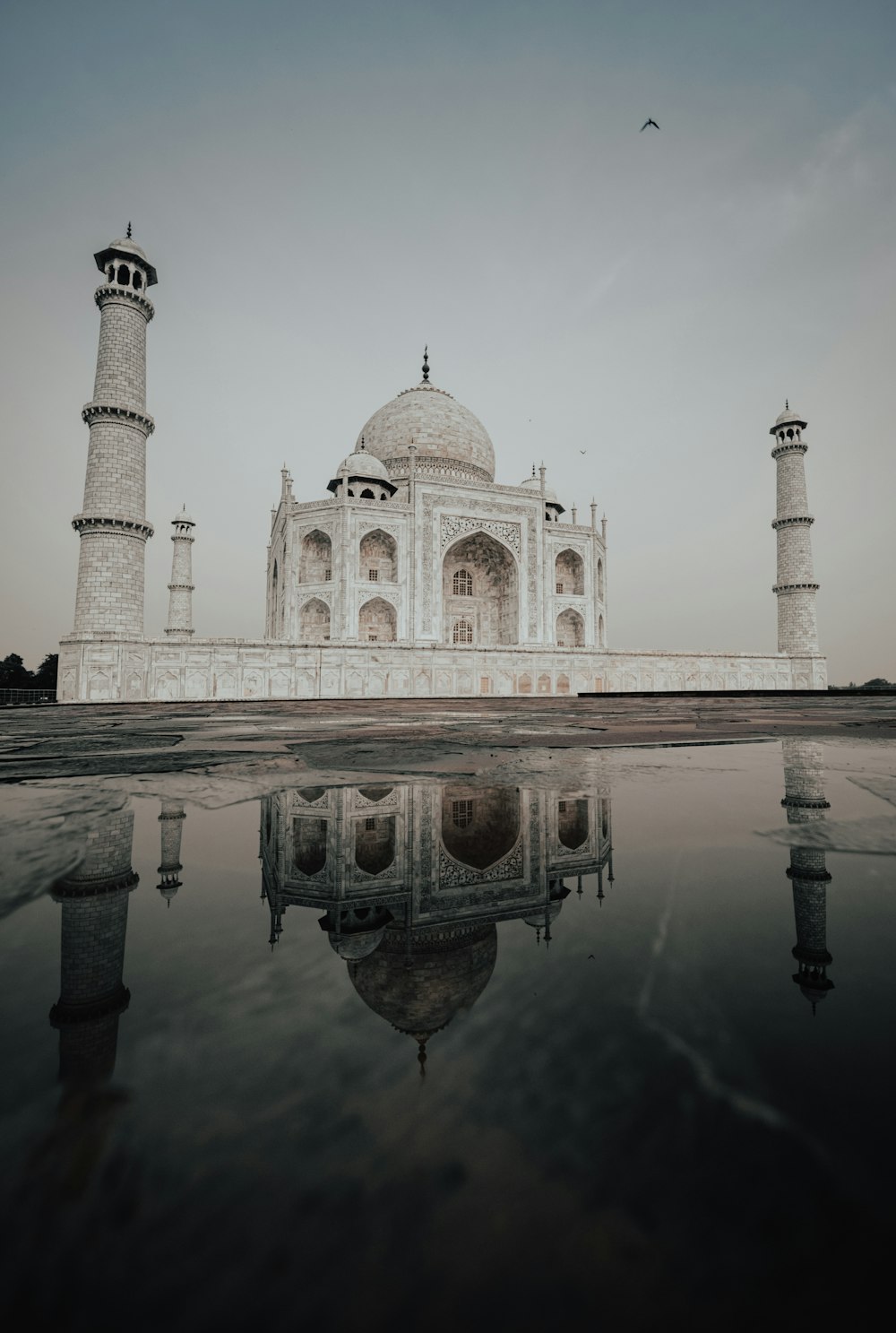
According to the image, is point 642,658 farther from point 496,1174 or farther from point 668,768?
point 496,1174

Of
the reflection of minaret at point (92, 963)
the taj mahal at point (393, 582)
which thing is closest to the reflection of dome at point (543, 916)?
the reflection of minaret at point (92, 963)

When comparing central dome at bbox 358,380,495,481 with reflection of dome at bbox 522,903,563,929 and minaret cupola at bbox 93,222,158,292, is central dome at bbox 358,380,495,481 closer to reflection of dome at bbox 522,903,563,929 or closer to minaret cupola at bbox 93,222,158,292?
minaret cupola at bbox 93,222,158,292

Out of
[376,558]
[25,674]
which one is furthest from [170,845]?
[25,674]

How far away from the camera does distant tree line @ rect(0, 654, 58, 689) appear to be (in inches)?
850

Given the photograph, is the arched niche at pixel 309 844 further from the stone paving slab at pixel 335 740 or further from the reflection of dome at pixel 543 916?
the stone paving slab at pixel 335 740

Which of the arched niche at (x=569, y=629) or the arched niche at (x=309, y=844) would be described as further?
the arched niche at (x=569, y=629)

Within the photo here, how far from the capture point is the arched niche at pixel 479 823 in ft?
3.37

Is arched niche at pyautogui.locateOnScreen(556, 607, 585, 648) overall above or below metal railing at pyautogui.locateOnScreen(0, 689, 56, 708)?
above

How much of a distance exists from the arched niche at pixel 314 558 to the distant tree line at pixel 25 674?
1000cm

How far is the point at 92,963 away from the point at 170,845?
45 centimetres

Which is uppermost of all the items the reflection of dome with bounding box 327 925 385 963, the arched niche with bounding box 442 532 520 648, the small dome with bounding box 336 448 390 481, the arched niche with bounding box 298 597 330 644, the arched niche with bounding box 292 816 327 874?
the small dome with bounding box 336 448 390 481

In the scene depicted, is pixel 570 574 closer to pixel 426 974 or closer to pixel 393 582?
pixel 393 582

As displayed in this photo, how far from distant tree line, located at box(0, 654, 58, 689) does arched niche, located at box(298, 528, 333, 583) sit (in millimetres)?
10004

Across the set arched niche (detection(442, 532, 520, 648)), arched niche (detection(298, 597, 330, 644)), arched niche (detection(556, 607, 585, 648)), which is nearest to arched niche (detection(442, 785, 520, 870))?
arched niche (detection(298, 597, 330, 644))
